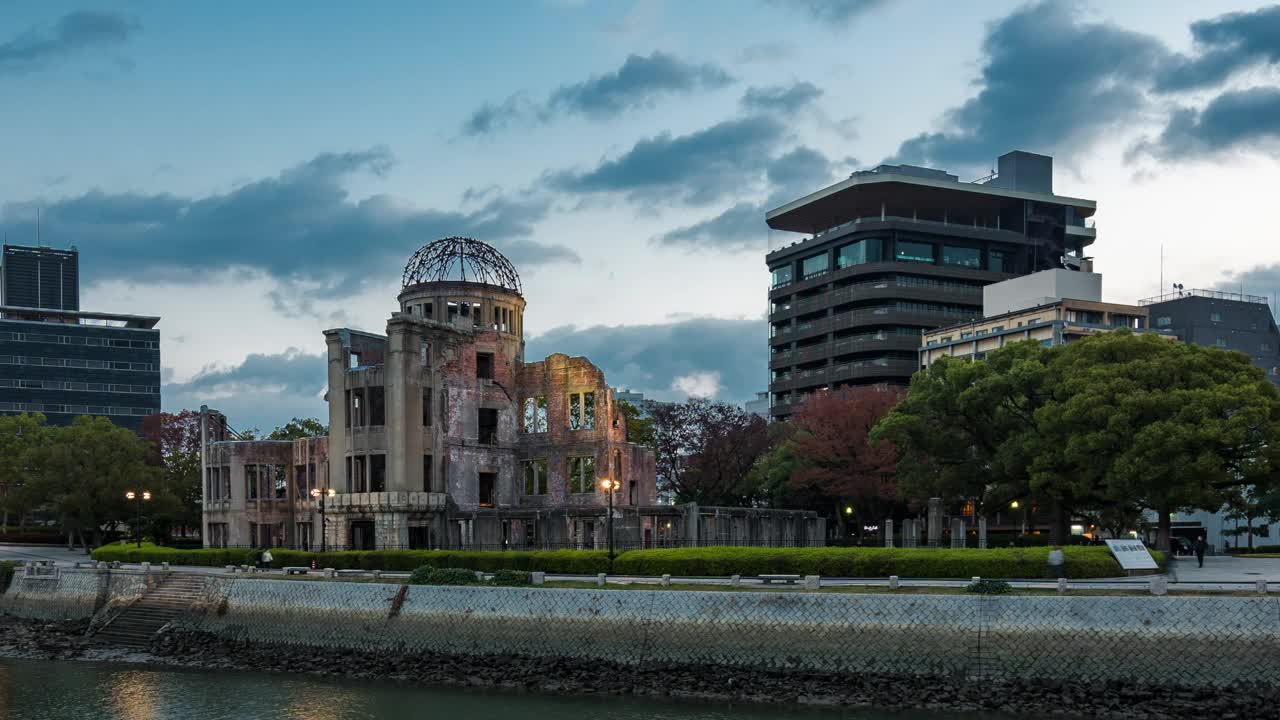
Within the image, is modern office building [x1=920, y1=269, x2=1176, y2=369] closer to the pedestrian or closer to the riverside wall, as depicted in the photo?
the pedestrian

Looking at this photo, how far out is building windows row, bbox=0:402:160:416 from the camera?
539 feet

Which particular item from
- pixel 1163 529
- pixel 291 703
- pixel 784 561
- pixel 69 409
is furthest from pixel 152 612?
pixel 69 409

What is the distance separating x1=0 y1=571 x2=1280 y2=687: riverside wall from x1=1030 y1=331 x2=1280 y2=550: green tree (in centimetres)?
2375

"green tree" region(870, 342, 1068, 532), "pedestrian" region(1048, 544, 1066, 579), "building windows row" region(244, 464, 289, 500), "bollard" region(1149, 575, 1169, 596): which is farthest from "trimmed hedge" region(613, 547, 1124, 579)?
"building windows row" region(244, 464, 289, 500)

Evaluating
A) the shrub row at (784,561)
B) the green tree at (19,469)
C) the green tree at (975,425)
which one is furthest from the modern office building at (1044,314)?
the green tree at (19,469)

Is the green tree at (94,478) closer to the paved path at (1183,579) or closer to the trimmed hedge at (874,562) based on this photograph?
the paved path at (1183,579)

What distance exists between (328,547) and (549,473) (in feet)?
46.8

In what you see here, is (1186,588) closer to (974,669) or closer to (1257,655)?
(1257,655)

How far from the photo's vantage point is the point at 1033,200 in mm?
151375

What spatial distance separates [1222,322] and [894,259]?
1452 inches

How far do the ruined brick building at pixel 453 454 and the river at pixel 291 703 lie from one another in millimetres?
26487

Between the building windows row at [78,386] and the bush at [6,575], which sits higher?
the building windows row at [78,386]

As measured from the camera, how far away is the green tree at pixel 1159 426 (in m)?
55.0

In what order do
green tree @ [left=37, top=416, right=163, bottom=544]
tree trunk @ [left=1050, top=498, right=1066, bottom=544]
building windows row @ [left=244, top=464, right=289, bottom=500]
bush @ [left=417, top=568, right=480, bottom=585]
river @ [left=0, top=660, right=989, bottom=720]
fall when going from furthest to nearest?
green tree @ [left=37, top=416, right=163, bottom=544] → building windows row @ [left=244, top=464, right=289, bottom=500] → tree trunk @ [left=1050, top=498, right=1066, bottom=544] → bush @ [left=417, top=568, right=480, bottom=585] → river @ [left=0, top=660, right=989, bottom=720]
